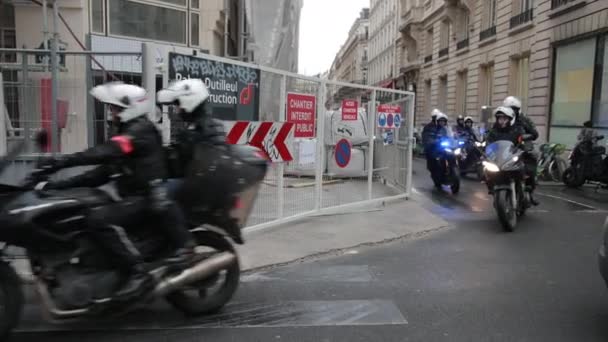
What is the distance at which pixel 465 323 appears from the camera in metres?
4.23

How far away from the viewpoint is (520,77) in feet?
80.0

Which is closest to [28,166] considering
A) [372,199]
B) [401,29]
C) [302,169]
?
[302,169]

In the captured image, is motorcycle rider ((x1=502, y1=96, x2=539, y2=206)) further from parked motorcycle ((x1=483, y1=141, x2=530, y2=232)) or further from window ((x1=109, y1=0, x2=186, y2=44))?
window ((x1=109, y1=0, x2=186, y2=44))

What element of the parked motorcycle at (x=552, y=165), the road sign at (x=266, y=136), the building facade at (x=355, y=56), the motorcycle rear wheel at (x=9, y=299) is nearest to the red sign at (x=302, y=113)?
the road sign at (x=266, y=136)

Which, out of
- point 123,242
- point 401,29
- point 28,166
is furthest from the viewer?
point 401,29

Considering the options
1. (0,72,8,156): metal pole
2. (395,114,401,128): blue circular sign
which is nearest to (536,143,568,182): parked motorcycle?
(395,114,401,128): blue circular sign

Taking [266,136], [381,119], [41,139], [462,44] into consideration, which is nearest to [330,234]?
[266,136]

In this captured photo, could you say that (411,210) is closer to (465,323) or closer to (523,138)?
(523,138)

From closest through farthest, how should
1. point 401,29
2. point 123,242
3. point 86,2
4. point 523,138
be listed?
point 123,242 → point 523,138 → point 86,2 → point 401,29

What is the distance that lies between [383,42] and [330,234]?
2320 inches

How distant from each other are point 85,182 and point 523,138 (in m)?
6.37

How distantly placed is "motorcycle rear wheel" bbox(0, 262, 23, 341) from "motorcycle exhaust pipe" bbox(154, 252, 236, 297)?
0.85m

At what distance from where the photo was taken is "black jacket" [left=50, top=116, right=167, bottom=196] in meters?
3.59

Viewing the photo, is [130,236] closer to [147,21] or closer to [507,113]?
[507,113]
